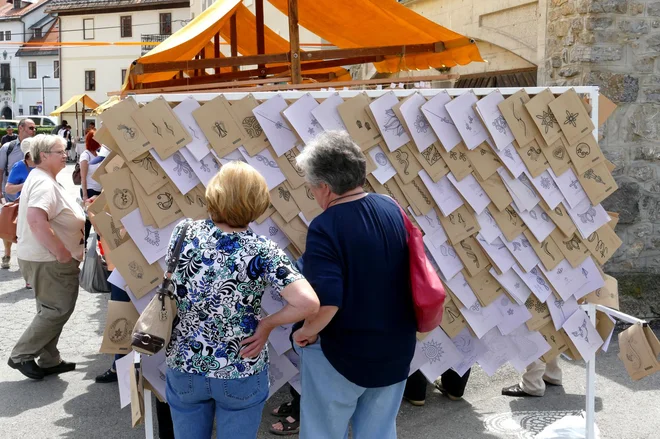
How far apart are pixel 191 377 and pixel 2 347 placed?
3843 millimetres

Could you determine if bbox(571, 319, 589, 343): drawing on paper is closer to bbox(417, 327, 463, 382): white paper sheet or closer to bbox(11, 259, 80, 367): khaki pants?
bbox(417, 327, 463, 382): white paper sheet

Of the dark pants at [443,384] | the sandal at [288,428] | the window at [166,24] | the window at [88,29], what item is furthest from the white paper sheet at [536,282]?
the window at [88,29]

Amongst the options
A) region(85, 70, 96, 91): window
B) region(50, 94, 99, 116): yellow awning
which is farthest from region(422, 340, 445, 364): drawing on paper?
region(85, 70, 96, 91): window

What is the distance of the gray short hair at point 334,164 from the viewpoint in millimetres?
2934

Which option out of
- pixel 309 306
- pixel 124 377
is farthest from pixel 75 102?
pixel 309 306

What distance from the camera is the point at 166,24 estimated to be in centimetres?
4853

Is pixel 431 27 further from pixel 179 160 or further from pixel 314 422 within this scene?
pixel 314 422

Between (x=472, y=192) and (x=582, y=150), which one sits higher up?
(x=582, y=150)

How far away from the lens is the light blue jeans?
302cm

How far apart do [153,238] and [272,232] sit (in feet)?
1.83

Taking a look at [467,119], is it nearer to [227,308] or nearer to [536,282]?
[536,282]

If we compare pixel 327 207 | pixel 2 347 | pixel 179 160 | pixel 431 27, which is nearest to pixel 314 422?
pixel 327 207

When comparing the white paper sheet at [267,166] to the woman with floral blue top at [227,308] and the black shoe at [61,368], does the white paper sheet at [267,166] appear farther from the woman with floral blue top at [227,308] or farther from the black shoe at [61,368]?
the black shoe at [61,368]

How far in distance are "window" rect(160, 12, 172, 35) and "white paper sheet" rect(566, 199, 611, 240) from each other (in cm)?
4692
